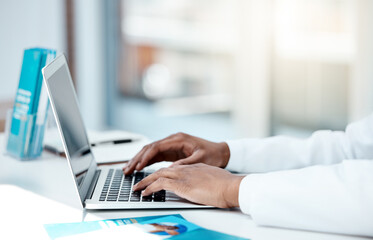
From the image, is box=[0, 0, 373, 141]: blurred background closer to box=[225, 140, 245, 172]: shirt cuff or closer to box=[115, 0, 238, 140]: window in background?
box=[115, 0, 238, 140]: window in background

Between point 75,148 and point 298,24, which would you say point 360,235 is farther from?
point 298,24

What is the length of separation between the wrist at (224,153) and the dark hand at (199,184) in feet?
0.79

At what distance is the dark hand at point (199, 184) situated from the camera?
0.98 m

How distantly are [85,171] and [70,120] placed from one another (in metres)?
0.12

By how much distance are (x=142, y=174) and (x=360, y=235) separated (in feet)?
1.84

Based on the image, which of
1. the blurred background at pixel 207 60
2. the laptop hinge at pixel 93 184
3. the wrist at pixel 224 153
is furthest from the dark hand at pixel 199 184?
the blurred background at pixel 207 60

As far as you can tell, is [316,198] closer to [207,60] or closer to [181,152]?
[181,152]

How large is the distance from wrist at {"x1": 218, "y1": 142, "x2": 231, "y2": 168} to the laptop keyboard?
20 centimetres

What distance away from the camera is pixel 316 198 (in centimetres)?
90

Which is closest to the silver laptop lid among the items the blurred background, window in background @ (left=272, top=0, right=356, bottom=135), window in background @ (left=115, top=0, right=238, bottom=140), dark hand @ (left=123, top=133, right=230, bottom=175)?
dark hand @ (left=123, top=133, right=230, bottom=175)

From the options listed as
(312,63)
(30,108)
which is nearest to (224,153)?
(30,108)

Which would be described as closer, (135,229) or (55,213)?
(135,229)

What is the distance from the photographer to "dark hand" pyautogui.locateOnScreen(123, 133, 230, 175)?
4.14 feet

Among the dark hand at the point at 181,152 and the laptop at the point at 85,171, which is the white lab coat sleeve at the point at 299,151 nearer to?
the dark hand at the point at 181,152
